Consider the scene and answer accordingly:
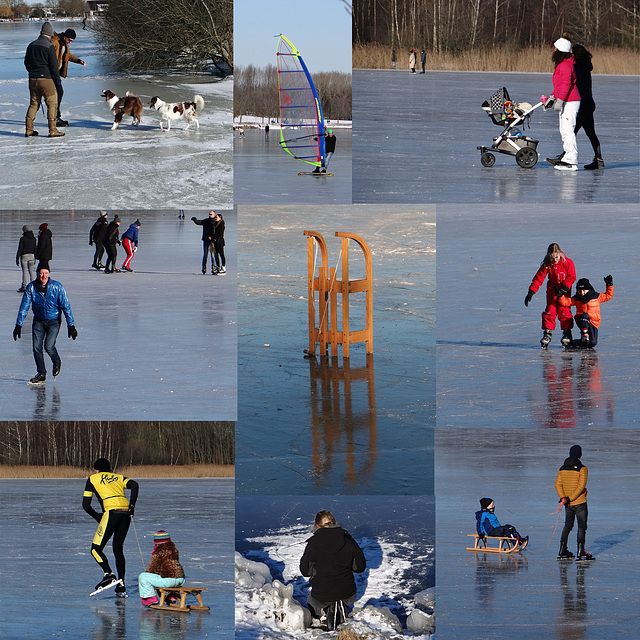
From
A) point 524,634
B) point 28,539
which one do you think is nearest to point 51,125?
point 28,539

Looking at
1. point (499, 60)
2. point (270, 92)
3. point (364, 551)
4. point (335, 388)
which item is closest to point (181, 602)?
point (364, 551)

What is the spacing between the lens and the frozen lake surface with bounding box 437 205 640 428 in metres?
13.1

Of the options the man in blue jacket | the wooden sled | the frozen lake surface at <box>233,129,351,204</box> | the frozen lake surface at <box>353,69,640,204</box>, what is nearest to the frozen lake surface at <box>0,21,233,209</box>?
the frozen lake surface at <box>233,129,351,204</box>

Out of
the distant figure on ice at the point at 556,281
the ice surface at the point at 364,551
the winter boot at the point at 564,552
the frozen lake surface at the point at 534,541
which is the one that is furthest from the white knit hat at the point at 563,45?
the winter boot at the point at 564,552

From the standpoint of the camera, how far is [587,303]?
13.9 metres

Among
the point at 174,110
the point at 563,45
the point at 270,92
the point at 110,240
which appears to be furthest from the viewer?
the point at 270,92

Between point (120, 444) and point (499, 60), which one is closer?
point (120, 444)

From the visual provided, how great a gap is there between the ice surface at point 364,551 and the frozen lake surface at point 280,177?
5.37 metres

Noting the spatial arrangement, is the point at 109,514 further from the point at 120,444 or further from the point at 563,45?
the point at 120,444

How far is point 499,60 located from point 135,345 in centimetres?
1518

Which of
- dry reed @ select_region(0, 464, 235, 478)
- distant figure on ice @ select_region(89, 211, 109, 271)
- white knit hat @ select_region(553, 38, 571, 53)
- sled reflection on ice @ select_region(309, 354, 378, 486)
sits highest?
white knit hat @ select_region(553, 38, 571, 53)

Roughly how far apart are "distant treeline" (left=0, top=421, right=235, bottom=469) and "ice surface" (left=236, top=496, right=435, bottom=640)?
635cm

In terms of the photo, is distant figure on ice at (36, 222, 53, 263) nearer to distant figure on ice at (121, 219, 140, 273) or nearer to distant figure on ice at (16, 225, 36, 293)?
distant figure on ice at (16, 225, 36, 293)

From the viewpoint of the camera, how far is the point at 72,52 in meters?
19.2
